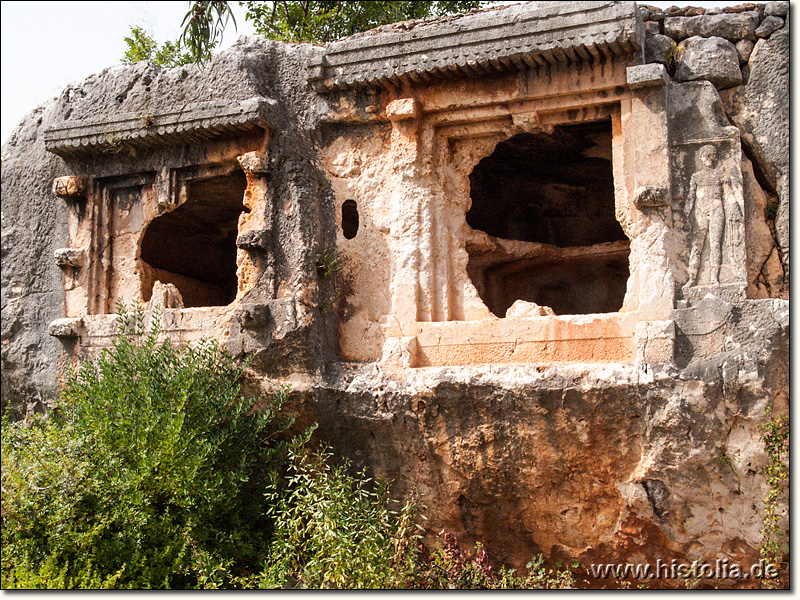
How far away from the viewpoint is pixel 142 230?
7457 mm

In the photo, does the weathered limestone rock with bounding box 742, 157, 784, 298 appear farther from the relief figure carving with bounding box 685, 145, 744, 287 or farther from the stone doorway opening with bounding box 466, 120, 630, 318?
the stone doorway opening with bounding box 466, 120, 630, 318

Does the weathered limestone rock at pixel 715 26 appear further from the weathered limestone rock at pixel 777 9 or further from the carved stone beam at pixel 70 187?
the carved stone beam at pixel 70 187

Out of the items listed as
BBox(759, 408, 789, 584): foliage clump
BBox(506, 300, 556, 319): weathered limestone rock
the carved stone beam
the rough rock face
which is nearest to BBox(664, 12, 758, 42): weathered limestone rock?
the rough rock face

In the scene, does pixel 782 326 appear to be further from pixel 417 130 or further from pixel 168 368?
pixel 168 368

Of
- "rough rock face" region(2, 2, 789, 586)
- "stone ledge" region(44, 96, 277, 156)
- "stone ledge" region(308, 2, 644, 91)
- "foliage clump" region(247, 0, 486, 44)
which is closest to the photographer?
"rough rock face" region(2, 2, 789, 586)

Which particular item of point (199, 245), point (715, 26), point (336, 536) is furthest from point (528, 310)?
point (199, 245)

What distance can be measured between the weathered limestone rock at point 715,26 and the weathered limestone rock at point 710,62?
0.08m

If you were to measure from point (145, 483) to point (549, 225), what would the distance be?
5334 mm

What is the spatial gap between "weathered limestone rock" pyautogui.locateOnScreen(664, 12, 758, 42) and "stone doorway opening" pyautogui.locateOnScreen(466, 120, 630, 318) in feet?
3.49

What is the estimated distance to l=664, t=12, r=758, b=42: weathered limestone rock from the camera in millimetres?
6289

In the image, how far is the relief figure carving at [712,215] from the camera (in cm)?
594

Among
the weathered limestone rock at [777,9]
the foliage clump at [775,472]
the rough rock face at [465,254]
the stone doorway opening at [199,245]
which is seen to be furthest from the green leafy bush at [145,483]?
the weathered limestone rock at [777,9]

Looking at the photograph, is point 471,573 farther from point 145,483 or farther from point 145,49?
point 145,49

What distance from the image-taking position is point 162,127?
7.05 meters
